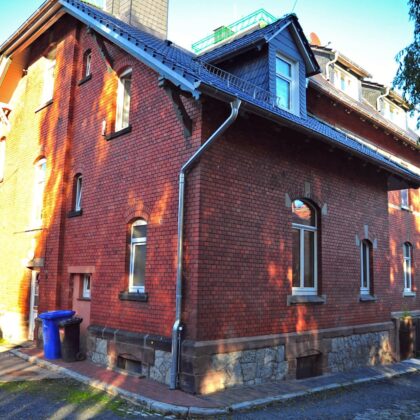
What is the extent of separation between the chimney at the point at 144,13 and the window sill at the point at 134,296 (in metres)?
9.87

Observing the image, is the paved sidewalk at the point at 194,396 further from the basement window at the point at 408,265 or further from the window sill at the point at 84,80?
the basement window at the point at 408,265

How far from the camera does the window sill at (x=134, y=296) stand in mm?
9023

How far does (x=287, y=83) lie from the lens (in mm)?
11867

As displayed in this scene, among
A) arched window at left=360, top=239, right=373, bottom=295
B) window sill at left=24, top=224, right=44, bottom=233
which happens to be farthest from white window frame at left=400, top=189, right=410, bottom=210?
window sill at left=24, top=224, right=44, bottom=233

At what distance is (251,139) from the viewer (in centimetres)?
935

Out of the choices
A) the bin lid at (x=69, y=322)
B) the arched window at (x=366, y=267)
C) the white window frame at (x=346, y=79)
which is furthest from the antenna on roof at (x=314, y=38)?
the bin lid at (x=69, y=322)

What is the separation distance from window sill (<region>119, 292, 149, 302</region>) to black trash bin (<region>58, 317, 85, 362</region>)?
1495mm

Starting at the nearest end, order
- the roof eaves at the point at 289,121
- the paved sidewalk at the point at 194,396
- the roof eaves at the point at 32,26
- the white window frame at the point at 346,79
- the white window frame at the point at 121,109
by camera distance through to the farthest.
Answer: the paved sidewalk at the point at 194,396 < the roof eaves at the point at 289,121 < the white window frame at the point at 121,109 < the roof eaves at the point at 32,26 < the white window frame at the point at 346,79

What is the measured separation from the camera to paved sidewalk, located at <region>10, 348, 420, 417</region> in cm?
700

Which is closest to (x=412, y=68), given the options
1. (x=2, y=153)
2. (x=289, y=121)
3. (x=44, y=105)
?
(x=289, y=121)

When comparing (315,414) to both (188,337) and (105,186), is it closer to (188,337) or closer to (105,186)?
(188,337)

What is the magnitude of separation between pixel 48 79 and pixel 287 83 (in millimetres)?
7491

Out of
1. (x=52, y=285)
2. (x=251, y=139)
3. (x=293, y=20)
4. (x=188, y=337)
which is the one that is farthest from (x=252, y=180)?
(x=52, y=285)

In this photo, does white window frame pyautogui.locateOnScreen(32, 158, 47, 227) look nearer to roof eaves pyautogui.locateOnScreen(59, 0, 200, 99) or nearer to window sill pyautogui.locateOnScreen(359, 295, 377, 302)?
roof eaves pyautogui.locateOnScreen(59, 0, 200, 99)
